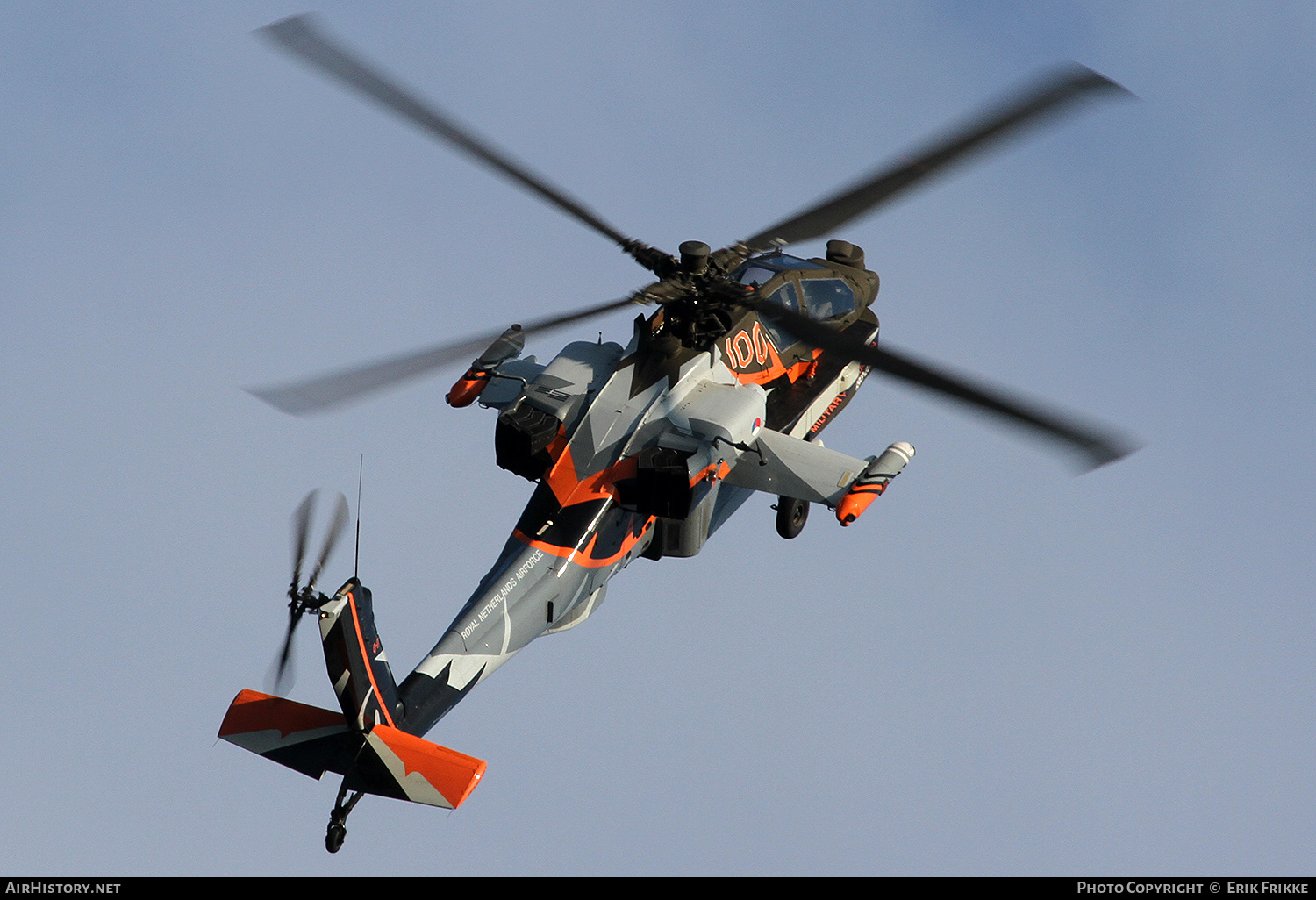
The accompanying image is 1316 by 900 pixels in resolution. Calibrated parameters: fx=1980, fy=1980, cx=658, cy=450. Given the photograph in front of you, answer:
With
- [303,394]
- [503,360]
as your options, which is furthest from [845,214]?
[303,394]

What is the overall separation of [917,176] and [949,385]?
6.15 meters

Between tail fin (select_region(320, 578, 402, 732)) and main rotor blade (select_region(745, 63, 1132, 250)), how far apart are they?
906 cm

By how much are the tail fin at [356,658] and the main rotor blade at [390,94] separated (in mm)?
7608

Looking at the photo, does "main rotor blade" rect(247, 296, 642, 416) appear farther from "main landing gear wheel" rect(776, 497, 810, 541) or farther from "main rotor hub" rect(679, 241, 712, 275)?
"main landing gear wheel" rect(776, 497, 810, 541)

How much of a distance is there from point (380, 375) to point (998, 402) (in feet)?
29.6

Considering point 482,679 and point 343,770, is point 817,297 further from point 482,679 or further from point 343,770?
point 343,770

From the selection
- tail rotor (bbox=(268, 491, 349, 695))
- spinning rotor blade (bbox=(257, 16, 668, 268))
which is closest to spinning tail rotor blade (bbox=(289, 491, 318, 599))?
tail rotor (bbox=(268, 491, 349, 695))

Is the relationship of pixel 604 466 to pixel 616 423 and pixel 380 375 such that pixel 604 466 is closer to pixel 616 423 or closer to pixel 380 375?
pixel 616 423

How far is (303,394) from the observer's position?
1112 inches

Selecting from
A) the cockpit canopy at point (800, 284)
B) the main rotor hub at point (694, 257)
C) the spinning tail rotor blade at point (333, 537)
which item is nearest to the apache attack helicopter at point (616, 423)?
the main rotor hub at point (694, 257)

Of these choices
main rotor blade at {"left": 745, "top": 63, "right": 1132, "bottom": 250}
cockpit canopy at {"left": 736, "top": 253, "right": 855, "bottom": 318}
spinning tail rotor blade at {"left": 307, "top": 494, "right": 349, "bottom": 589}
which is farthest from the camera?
cockpit canopy at {"left": 736, "top": 253, "right": 855, "bottom": 318}

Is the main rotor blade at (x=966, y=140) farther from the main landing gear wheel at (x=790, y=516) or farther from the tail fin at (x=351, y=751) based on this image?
the tail fin at (x=351, y=751)

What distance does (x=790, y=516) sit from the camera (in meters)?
33.4

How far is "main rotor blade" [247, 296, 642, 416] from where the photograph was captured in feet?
92.4
